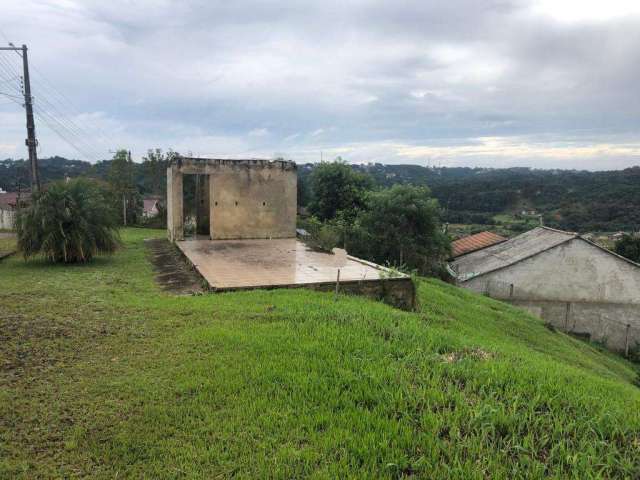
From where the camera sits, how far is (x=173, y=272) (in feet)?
31.1

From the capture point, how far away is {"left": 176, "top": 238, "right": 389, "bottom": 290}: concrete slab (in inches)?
309

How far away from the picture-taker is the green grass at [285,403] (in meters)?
2.83

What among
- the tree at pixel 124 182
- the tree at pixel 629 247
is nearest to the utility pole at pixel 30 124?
the tree at pixel 124 182

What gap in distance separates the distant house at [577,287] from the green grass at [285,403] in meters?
11.0

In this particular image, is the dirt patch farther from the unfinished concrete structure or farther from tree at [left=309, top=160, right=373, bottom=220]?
tree at [left=309, top=160, right=373, bottom=220]

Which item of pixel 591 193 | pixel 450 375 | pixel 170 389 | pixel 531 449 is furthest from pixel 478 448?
pixel 591 193

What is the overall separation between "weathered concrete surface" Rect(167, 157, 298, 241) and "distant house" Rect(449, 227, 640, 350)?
292 inches

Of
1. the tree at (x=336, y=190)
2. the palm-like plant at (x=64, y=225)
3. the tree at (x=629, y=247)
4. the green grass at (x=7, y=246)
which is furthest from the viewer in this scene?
the tree at (x=629, y=247)

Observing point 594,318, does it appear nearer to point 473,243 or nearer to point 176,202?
point 473,243

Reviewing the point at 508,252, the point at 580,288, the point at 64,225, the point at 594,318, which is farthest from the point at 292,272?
the point at 594,318

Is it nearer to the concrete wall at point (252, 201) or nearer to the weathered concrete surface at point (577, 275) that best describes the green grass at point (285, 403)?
the concrete wall at point (252, 201)

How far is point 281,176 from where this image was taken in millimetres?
14156

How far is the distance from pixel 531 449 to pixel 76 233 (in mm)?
9725

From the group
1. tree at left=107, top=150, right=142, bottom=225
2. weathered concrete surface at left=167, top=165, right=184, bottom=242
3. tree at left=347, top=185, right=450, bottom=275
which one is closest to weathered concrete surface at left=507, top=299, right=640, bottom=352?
tree at left=347, top=185, right=450, bottom=275
